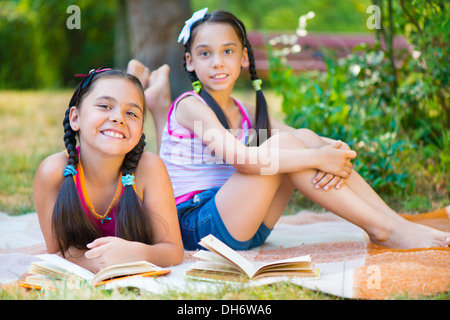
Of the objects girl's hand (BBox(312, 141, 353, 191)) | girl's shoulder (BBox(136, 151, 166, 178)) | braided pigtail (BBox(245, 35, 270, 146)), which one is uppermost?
braided pigtail (BBox(245, 35, 270, 146))

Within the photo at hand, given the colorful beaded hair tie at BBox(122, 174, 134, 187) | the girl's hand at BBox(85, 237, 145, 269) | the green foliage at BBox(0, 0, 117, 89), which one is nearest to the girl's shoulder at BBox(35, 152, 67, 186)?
the colorful beaded hair tie at BBox(122, 174, 134, 187)

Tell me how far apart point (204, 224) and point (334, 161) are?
63 cm

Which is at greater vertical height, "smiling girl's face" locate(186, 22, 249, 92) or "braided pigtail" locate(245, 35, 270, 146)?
"smiling girl's face" locate(186, 22, 249, 92)

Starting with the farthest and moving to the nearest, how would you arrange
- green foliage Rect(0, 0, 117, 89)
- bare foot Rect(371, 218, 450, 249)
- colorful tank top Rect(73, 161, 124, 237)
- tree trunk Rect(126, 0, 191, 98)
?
green foliage Rect(0, 0, 117, 89)
tree trunk Rect(126, 0, 191, 98)
bare foot Rect(371, 218, 450, 249)
colorful tank top Rect(73, 161, 124, 237)

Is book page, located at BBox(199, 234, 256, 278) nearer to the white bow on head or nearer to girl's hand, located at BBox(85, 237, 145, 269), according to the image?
girl's hand, located at BBox(85, 237, 145, 269)

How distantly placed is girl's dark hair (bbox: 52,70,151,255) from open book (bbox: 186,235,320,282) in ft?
1.08

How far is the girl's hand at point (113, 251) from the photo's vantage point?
78.1 inches

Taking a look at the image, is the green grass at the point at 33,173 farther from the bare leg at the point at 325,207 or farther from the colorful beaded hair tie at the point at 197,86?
the colorful beaded hair tie at the point at 197,86

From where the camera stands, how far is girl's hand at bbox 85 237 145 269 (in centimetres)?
198

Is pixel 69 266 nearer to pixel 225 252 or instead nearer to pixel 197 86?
pixel 225 252

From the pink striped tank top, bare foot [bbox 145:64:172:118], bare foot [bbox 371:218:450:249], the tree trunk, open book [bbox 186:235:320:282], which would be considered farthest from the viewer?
the tree trunk

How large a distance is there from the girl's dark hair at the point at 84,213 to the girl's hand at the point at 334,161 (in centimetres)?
77

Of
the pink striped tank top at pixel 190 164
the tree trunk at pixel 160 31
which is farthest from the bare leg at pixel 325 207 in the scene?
the tree trunk at pixel 160 31
